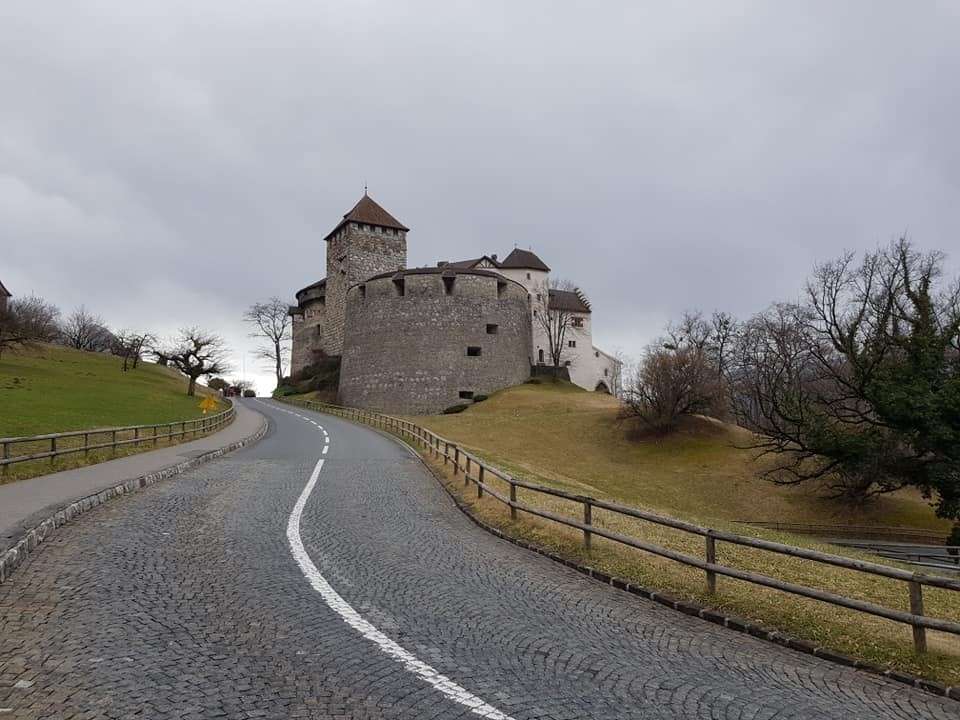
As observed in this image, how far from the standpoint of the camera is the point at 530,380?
54344 mm

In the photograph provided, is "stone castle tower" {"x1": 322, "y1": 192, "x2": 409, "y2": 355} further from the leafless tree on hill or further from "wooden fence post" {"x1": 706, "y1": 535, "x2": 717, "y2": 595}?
"wooden fence post" {"x1": 706, "y1": 535, "x2": 717, "y2": 595}

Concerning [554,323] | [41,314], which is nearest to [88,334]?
[41,314]

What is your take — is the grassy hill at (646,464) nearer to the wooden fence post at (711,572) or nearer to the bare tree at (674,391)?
the bare tree at (674,391)

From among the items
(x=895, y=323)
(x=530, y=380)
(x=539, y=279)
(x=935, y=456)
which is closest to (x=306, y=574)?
(x=935, y=456)

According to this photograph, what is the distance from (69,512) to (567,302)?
60.7m

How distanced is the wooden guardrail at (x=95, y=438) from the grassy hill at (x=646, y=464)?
11.6 meters

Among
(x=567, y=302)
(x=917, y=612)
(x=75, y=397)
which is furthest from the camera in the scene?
(x=567, y=302)

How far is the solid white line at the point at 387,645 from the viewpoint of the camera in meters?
4.03

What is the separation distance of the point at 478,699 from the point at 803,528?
79.9 ft

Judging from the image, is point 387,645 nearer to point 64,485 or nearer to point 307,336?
point 64,485

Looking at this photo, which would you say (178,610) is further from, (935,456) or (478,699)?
(935,456)

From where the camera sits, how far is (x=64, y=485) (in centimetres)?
1230

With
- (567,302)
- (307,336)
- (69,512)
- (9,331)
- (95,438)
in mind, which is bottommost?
(69,512)

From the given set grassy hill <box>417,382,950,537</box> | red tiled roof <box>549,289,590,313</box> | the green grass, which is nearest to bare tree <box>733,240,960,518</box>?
grassy hill <box>417,382,950,537</box>
